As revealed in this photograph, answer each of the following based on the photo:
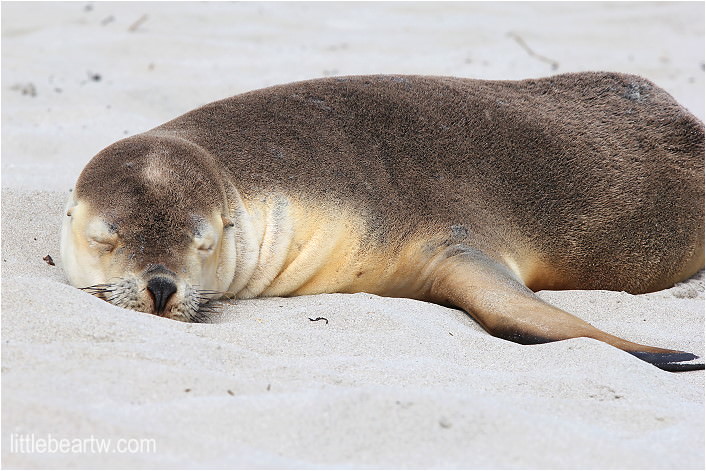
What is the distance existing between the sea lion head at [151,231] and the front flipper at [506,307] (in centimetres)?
107

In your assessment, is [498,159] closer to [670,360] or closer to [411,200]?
[411,200]

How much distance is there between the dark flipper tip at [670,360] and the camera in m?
3.89

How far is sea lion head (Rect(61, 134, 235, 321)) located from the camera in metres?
4.04

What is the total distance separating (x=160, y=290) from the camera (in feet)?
13.1

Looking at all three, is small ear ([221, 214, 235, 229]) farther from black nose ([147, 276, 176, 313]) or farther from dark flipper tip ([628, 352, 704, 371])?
dark flipper tip ([628, 352, 704, 371])

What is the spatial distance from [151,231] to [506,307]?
1597mm

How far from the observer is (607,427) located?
310 cm

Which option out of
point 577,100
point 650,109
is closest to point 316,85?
point 577,100

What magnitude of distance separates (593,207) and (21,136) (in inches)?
157

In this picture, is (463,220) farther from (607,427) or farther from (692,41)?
(692,41)

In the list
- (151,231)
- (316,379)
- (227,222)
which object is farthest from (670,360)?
(151,231)

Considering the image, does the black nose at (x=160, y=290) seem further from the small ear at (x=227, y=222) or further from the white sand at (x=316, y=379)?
the small ear at (x=227, y=222)

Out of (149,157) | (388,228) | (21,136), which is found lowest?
(21,136)

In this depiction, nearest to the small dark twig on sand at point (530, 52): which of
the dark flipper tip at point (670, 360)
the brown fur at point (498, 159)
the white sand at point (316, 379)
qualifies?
the brown fur at point (498, 159)
